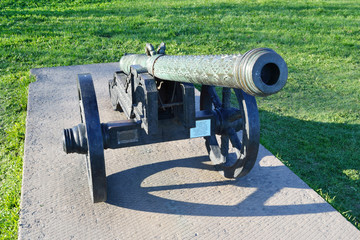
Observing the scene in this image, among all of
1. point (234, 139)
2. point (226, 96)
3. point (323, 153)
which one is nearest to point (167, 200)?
point (234, 139)

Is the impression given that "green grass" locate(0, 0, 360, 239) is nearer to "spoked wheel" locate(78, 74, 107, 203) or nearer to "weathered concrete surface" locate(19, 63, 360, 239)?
"weathered concrete surface" locate(19, 63, 360, 239)

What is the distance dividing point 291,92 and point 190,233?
3619 mm

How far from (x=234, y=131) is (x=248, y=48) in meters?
4.64

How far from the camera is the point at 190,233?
2855 mm

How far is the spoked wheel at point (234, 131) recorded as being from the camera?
3.10m

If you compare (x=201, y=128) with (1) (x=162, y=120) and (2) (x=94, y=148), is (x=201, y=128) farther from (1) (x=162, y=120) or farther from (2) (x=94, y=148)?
(2) (x=94, y=148)

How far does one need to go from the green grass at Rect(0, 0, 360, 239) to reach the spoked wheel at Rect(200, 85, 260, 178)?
0.78 m

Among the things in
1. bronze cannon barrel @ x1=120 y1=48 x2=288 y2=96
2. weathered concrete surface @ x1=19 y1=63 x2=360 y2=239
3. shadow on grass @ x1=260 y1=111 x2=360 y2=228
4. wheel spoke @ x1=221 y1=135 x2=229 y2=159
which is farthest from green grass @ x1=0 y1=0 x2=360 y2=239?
bronze cannon barrel @ x1=120 y1=48 x2=288 y2=96

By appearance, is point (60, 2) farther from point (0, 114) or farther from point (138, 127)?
point (138, 127)

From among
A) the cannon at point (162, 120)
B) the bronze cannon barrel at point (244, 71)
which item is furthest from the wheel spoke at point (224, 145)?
the bronze cannon barrel at point (244, 71)

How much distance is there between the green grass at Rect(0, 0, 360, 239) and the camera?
13.4 feet

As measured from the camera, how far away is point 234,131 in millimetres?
3352

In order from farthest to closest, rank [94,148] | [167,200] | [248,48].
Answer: [248,48], [167,200], [94,148]

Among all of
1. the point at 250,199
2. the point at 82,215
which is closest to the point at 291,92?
the point at 250,199
